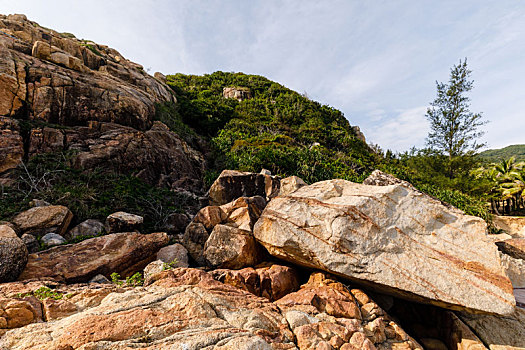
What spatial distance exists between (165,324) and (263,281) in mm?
2373

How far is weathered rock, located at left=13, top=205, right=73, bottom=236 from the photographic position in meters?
5.95

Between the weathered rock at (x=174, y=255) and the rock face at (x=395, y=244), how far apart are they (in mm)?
1907

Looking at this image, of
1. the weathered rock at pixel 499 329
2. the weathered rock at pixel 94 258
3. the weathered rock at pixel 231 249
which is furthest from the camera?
the weathered rock at pixel 231 249

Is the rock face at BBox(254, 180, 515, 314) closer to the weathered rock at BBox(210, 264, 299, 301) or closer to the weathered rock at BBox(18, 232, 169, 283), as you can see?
the weathered rock at BBox(210, 264, 299, 301)

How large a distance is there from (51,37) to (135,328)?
21482 mm

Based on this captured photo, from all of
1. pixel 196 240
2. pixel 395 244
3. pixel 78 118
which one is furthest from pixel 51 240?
pixel 78 118

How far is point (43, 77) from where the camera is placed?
1077 cm

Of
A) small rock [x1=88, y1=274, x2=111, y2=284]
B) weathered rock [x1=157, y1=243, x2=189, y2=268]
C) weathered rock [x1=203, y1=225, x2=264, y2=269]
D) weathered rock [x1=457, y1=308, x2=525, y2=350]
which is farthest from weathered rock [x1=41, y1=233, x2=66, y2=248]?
weathered rock [x1=457, y1=308, x2=525, y2=350]

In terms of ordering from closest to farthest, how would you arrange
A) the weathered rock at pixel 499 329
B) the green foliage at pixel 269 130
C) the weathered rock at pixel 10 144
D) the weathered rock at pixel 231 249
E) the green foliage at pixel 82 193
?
the weathered rock at pixel 499 329 → the weathered rock at pixel 231 249 → the green foliage at pixel 82 193 → the weathered rock at pixel 10 144 → the green foliage at pixel 269 130

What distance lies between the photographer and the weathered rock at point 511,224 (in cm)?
1299

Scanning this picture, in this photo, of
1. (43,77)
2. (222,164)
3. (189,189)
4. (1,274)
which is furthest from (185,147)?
(1,274)

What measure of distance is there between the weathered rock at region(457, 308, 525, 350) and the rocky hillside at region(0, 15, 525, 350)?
0.07 feet

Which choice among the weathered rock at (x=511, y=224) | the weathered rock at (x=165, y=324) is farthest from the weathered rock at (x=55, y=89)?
the weathered rock at (x=511, y=224)

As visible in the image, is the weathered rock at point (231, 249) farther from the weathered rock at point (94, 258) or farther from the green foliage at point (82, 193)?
the green foliage at point (82, 193)
